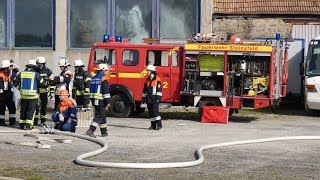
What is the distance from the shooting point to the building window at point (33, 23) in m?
24.8

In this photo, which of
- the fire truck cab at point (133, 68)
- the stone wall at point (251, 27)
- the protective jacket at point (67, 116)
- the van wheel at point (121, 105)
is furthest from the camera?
the stone wall at point (251, 27)

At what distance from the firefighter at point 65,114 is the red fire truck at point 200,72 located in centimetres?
372

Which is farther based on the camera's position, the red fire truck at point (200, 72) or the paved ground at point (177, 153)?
the red fire truck at point (200, 72)

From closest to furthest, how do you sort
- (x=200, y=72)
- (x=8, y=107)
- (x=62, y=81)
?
(x=8, y=107) < (x=62, y=81) < (x=200, y=72)

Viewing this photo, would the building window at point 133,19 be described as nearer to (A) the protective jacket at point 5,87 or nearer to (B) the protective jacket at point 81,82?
(B) the protective jacket at point 81,82

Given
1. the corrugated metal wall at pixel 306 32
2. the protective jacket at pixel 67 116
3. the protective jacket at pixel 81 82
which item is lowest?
the protective jacket at pixel 67 116

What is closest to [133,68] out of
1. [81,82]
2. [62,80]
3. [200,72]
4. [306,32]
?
[81,82]

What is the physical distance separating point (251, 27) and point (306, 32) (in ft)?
7.05

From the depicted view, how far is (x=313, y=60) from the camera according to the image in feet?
65.7

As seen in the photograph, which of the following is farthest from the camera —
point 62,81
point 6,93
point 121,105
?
point 121,105

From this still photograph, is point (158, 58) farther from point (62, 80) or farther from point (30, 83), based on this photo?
point (30, 83)

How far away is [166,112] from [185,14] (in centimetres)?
536

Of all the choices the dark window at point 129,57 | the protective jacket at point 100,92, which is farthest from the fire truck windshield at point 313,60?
the protective jacket at point 100,92

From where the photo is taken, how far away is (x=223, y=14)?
2473 cm
